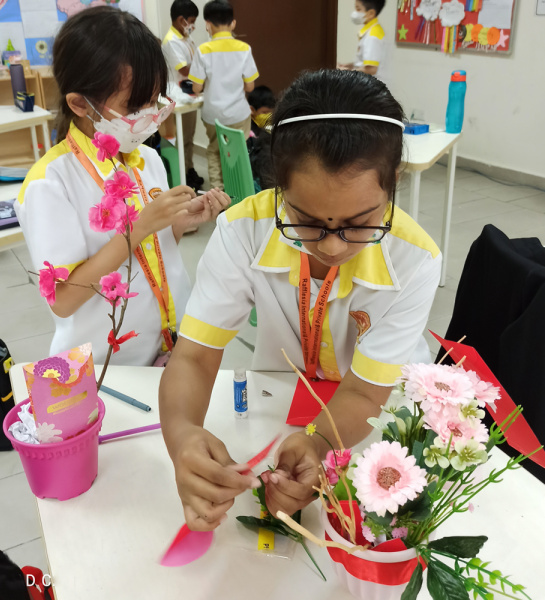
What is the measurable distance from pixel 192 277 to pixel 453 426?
112 inches

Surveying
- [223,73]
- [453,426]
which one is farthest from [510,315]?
[223,73]

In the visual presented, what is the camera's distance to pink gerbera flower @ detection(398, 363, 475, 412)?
0.63m

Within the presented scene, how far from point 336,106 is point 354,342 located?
518mm

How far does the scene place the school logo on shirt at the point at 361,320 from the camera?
1.13 meters

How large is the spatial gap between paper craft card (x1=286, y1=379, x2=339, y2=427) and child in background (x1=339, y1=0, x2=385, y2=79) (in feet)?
13.6

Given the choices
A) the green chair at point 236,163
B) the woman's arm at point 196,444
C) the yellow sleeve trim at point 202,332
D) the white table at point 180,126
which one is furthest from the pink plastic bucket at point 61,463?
the white table at point 180,126

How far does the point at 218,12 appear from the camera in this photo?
4160mm

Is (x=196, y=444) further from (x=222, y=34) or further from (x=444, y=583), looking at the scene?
(x=222, y=34)

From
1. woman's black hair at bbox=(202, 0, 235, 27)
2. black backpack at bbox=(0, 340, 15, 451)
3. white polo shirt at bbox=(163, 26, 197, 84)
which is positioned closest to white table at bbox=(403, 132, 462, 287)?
black backpack at bbox=(0, 340, 15, 451)

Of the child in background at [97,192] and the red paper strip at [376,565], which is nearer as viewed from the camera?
the red paper strip at [376,565]

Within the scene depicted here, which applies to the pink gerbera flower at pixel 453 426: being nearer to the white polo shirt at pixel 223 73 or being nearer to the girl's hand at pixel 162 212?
the girl's hand at pixel 162 212

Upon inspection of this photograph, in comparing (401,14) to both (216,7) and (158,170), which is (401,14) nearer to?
(216,7)

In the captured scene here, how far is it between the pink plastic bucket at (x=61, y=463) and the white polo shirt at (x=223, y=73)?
385 centimetres

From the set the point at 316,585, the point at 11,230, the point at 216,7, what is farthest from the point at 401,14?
the point at 316,585
